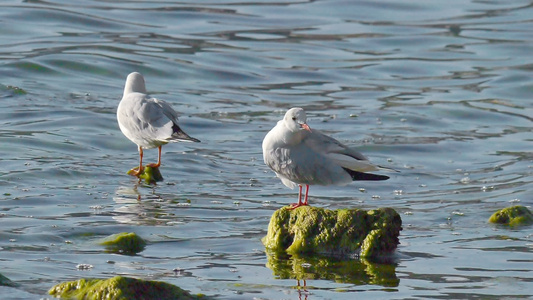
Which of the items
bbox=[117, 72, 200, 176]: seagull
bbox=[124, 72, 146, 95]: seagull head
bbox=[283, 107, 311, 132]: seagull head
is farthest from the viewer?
bbox=[124, 72, 146, 95]: seagull head

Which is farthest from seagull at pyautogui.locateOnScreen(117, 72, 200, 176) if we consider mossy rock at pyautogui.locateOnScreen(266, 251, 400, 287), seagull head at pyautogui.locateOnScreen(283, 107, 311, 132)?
mossy rock at pyautogui.locateOnScreen(266, 251, 400, 287)

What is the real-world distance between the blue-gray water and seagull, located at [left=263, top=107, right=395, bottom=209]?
0.55 meters

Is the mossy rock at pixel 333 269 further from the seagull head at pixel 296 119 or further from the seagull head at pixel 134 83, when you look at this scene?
the seagull head at pixel 134 83

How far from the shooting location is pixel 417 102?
1459 cm

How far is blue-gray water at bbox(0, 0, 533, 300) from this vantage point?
6.53 meters

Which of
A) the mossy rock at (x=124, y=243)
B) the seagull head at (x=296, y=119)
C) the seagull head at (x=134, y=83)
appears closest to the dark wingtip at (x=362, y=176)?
the seagull head at (x=296, y=119)

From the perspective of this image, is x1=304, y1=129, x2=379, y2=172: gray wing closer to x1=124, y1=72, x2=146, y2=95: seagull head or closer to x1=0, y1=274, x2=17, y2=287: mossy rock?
x1=0, y1=274, x2=17, y2=287: mossy rock

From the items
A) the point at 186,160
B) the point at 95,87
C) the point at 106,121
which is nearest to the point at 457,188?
the point at 186,160

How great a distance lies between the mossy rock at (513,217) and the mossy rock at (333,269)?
1576mm

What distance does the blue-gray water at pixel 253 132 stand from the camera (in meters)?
6.53

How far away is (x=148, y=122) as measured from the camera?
9344 mm

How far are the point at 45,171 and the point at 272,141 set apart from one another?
117 inches

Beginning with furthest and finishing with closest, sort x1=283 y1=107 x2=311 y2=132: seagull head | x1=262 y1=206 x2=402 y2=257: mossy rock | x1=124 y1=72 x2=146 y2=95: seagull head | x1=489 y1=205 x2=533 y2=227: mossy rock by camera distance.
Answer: x1=124 y1=72 x2=146 y2=95: seagull head
x1=489 y1=205 x2=533 y2=227: mossy rock
x1=283 y1=107 x2=311 y2=132: seagull head
x1=262 y1=206 x2=402 y2=257: mossy rock

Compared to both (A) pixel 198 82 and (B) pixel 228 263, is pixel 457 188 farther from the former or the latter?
(A) pixel 198 82
